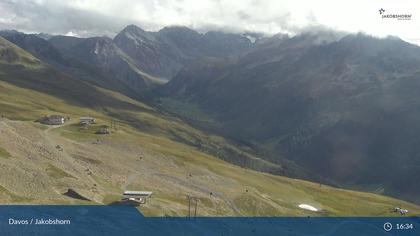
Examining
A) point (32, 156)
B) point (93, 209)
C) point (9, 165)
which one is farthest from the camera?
point (32, 156)

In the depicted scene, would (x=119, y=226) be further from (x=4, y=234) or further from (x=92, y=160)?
(x=92, y=160)

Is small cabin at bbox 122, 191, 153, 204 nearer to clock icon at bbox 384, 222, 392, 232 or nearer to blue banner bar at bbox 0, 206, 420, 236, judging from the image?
blue banner bar at bbox 0, 206, 420, 236

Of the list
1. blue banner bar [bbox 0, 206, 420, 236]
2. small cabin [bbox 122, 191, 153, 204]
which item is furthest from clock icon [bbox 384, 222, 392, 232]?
small cabin [bbox 122, 191, 153, 204]

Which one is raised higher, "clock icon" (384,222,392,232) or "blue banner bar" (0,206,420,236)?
"clock icon" (384,222,392,232)

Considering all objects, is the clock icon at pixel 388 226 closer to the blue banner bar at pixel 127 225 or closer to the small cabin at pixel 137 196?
the blue banner bar at pixel 127 225

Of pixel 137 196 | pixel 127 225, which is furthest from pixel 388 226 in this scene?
pixel 137 196

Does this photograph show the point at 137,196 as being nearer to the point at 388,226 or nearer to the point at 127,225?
the point at 127,225

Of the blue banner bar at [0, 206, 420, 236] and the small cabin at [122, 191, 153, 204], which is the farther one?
the small cabin at [122, 191, 153, 204]

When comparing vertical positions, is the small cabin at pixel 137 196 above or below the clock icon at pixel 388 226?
below

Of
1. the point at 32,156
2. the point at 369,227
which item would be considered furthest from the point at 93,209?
the point at 369,227

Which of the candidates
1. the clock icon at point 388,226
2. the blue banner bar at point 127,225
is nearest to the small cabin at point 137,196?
the blue banner bar at point 127,225

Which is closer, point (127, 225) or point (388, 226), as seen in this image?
point (388, 226)
